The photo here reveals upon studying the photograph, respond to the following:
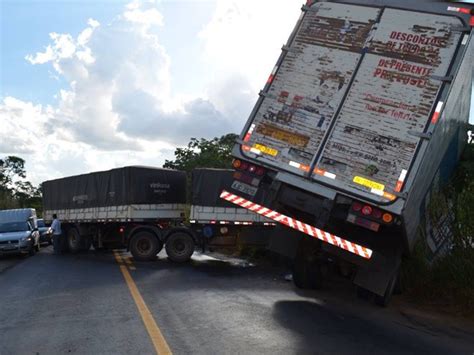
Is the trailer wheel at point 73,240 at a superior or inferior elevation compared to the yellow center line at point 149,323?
inferior

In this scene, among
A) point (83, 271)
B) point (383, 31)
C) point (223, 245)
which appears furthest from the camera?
point (223, 245)

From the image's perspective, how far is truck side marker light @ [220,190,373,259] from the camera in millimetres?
8188

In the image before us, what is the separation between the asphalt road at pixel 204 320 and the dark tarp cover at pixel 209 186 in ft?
12.0

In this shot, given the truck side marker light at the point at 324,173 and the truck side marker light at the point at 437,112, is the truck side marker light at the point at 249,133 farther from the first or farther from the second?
the truck side marker light at the point at 437,112

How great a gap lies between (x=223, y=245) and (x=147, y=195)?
322cm

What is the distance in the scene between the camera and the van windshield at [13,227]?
67.3 ft

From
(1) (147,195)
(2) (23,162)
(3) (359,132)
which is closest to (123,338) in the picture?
(3) (359,132)

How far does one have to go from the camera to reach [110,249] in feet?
73.0

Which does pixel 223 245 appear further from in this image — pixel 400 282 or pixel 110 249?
pixel 110 249

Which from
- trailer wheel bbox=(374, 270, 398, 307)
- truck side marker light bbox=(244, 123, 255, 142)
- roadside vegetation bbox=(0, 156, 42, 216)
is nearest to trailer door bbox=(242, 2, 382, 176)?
truck side marker light bbox=(244, 123, 255, 142)

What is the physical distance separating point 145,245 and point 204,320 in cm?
962

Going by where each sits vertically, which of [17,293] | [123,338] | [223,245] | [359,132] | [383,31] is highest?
[383,31]

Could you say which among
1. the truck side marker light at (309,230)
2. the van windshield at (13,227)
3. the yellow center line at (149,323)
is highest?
the truck side marker light at (309,230)

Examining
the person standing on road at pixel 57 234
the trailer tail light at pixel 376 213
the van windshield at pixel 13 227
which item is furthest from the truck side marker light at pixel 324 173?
the van windshield at pixel 13 227
